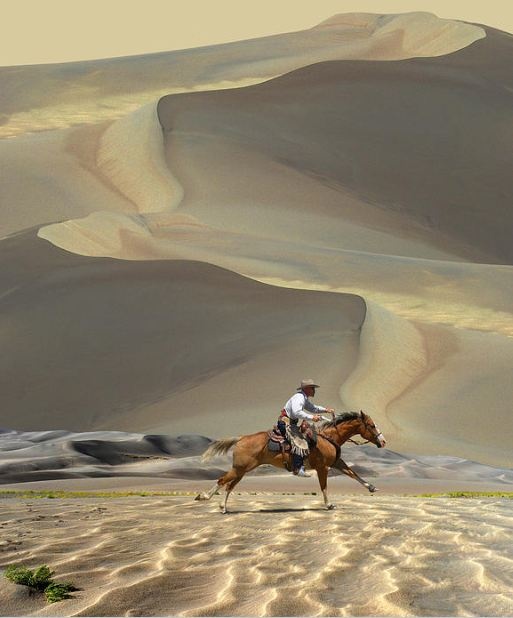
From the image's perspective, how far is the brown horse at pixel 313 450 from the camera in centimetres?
1529

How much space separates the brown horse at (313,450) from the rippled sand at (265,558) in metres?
0.42

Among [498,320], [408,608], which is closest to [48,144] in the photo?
[498,320]

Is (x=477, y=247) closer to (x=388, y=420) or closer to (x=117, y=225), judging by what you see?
(x=117, y=225)

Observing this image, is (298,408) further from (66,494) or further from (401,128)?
(401,128)

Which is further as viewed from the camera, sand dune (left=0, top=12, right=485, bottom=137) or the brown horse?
sand dune (left=0, top=12, right=485, bottom=137)

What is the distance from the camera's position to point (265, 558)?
33.5 ft

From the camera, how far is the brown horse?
15.3 metres

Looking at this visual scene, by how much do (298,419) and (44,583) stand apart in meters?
6.96

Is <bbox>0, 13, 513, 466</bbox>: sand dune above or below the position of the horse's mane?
above

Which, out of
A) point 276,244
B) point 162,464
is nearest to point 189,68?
point 276,244

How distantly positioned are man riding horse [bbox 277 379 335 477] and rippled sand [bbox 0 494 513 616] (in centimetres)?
68

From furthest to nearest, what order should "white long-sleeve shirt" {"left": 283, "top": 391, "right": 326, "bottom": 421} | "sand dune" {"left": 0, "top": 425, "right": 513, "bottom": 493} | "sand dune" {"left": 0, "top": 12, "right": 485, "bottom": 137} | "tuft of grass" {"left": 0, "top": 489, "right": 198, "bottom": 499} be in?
"sand dune" {"left": 0, "top": 12, "right": 485, "bottom": 137} → "sand dune" {"left": 0, "top": 425, "right": 513, "bottom": 493} → "tuft of grass" {"left": 0, "top": 489, "right": 198, "bottom": 499} → "white long-sleeve shirt" {"left": 283, "top": 391, "right": 326, "bottom": 421}

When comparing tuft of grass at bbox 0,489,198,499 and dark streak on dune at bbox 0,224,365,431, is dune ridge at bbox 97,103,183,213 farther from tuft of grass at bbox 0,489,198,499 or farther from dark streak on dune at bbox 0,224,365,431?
tuft of grass at bbox 0,489,198,499

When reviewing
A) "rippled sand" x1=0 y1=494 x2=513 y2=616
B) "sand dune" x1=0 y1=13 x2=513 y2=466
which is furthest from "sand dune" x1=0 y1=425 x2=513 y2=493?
"rippled sand" x1=0 y1=494 x2=513 y2=616
